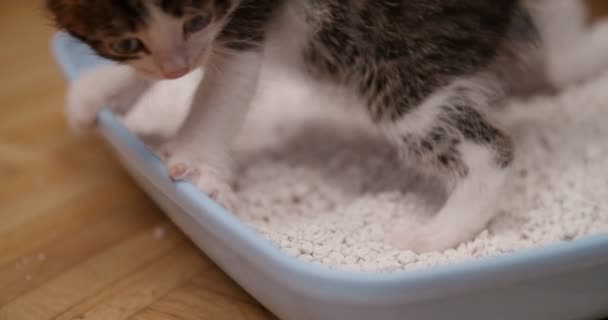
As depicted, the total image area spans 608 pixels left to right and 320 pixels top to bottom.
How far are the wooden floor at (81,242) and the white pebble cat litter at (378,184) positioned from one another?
13 cm

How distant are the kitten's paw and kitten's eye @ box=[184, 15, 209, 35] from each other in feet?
1.35

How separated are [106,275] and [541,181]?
715mm

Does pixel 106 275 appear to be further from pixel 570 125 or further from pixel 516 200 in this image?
pixel 570 125

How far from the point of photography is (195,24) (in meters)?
0.91

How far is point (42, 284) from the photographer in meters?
1.10

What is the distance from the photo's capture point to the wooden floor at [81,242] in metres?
1.04

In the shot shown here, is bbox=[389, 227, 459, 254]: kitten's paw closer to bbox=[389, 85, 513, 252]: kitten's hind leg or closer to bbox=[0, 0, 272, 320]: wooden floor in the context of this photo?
bbox=[389, 85, 513, 252]: kitten's hind leg

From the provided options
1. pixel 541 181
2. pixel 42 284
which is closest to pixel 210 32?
pixel 42 284

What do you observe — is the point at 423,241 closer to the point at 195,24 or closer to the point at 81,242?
the point at 195,24

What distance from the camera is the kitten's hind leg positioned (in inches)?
40.7

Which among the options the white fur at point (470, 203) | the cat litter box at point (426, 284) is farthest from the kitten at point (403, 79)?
the cat litter box at point (426, 284)

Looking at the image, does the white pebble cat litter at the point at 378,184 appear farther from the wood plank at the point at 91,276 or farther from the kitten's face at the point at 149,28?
the kitten's face at the point at 149,28

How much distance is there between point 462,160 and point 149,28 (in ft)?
1.57

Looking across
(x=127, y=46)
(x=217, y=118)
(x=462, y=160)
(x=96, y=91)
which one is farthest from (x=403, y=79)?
(x=96, y=91)
